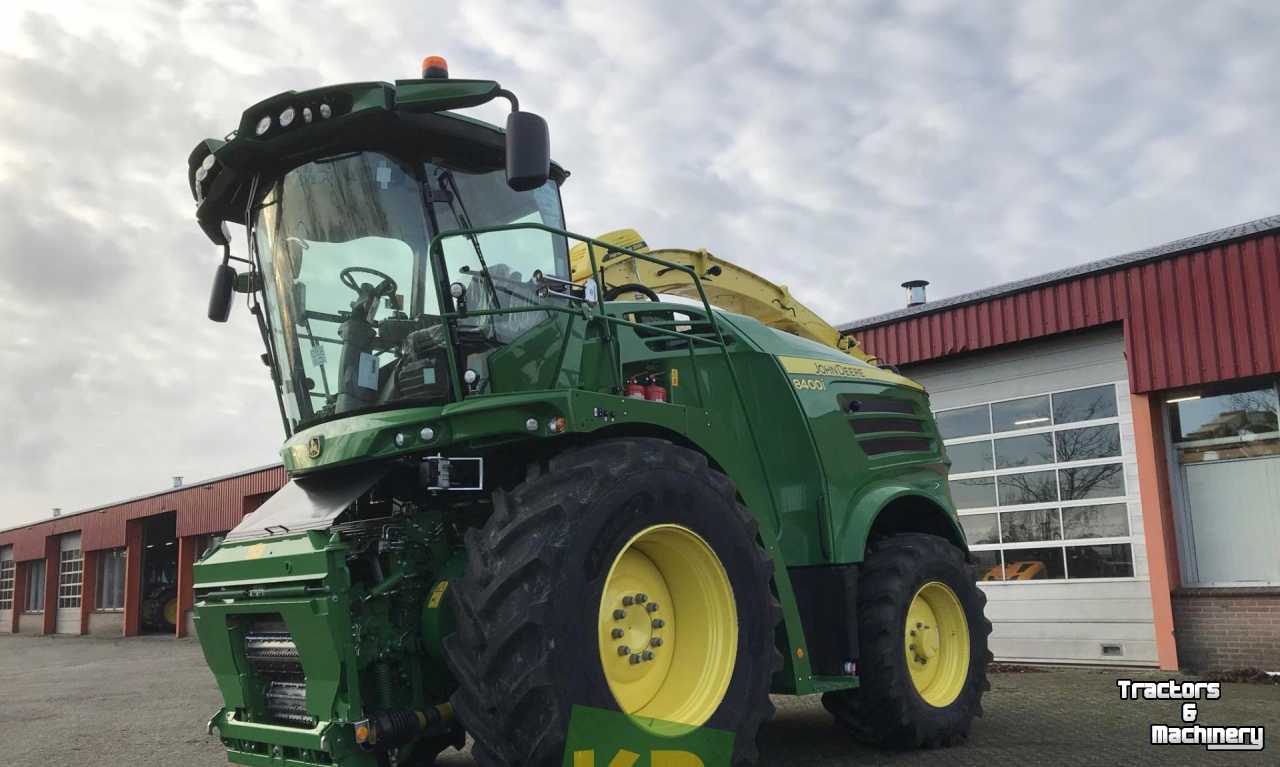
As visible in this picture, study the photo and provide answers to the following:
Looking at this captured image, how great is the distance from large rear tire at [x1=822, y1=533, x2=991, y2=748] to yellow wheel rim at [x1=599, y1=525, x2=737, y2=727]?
5.92 ft

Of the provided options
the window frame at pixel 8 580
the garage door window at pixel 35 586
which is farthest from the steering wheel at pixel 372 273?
the window frame at pixel 8 580

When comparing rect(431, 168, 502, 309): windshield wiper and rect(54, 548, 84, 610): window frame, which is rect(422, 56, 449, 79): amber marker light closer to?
rect(431, 168, 502, 309): windshield wiper

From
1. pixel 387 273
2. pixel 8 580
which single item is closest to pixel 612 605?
pixel 387 273

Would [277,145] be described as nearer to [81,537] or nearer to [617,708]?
[617,708]

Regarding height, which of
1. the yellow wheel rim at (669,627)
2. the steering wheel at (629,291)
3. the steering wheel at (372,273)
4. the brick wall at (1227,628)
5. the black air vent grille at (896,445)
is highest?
the steering wheel at (629,291)

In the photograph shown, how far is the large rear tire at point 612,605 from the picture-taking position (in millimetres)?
4148

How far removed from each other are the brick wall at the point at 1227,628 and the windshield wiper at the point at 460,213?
9659mm

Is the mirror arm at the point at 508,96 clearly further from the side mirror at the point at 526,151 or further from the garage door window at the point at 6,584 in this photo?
the garage door window at the point at 6,584

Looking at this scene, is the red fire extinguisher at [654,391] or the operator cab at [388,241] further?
the red fire extinguisher at [654,391]

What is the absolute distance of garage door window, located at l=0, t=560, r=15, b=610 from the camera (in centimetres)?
4984

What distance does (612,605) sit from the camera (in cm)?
475

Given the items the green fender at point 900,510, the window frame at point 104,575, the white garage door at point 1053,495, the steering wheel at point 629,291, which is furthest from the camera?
the window frame at point 104,575

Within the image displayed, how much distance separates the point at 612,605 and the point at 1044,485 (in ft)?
33.1

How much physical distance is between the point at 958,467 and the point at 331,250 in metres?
11.0
